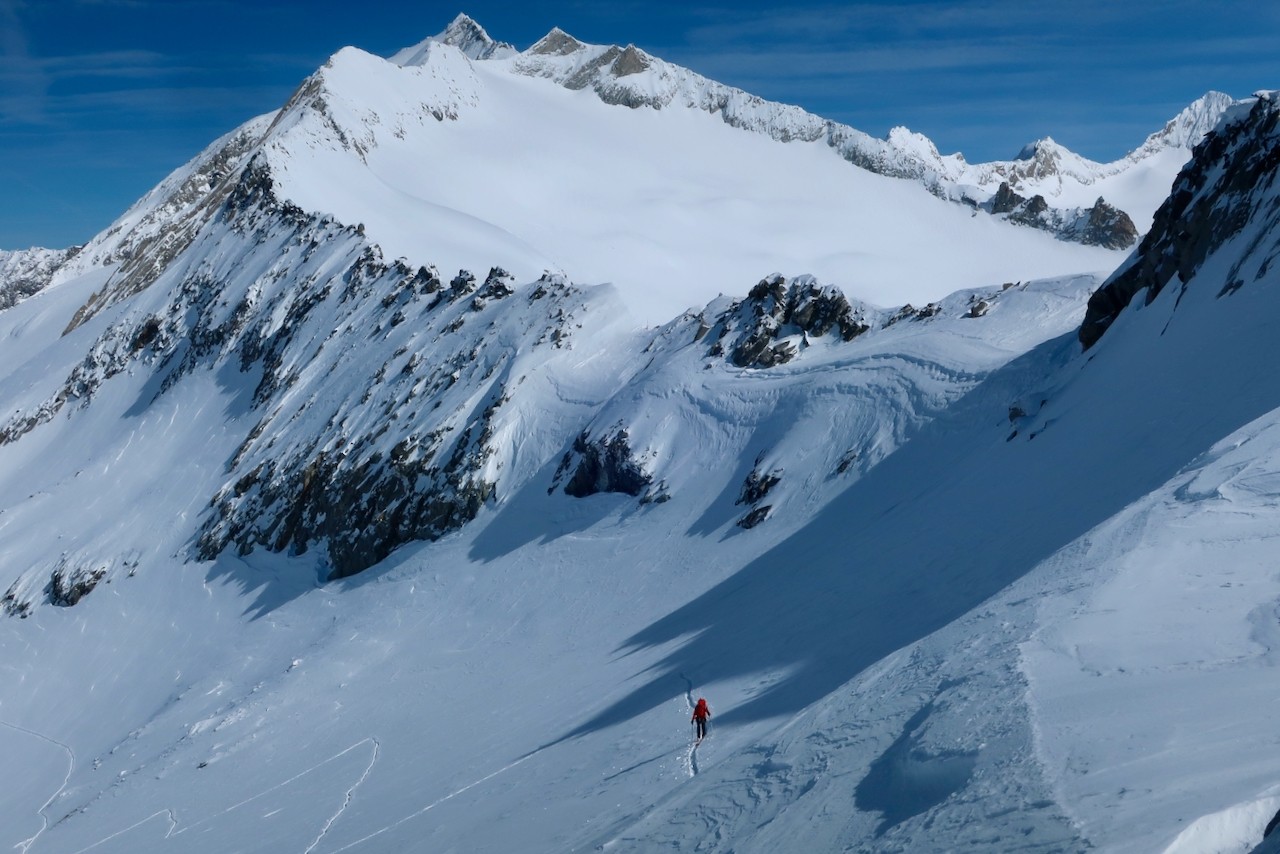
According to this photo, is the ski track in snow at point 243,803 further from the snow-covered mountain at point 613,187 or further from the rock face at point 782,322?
the snow-covered mountain at point 613,187

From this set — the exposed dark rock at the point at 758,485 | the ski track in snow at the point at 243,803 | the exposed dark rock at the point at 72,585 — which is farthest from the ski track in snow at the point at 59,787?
the exposed dark rock at the point at 758,485

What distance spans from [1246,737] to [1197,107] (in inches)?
7358

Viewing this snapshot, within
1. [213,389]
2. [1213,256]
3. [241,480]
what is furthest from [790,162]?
[1213,256]

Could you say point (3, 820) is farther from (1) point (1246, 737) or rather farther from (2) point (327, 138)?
(2) point (327, 138)

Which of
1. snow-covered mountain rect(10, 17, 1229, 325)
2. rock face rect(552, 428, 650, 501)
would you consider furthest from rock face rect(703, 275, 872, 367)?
snow-covered mountain rect(10, 17, 1229, 325)

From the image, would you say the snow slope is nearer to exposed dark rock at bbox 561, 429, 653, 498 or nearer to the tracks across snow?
exposed dark rock at bbox 561, 429, 653, 498

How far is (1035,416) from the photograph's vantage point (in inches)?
921

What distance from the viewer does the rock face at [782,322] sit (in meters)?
34.2

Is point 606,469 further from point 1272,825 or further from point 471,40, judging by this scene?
point 471,40

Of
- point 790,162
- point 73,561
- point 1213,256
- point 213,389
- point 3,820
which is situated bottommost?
point 3,820

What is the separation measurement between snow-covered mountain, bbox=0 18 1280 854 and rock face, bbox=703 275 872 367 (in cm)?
18

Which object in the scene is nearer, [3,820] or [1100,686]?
[1100,686]

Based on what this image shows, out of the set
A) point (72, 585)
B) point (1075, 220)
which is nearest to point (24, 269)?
point (72, 585)

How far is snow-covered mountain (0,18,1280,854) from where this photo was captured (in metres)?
10.3
